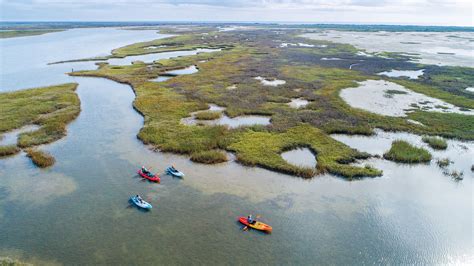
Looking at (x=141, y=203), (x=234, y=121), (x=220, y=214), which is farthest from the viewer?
(x=234, y=121)

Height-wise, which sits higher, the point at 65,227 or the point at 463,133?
the point at 463,133

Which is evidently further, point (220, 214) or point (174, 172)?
point (174, 172)

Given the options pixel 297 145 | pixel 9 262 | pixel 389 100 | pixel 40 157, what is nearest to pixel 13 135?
pixel 40 157

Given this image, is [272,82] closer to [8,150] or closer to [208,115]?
[208,115]

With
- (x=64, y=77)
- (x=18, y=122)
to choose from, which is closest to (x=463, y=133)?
(x=18, y=122)

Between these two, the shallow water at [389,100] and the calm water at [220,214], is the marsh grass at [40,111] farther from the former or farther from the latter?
the shallow water at [389,100]

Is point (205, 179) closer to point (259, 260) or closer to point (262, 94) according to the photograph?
point (259, 260)

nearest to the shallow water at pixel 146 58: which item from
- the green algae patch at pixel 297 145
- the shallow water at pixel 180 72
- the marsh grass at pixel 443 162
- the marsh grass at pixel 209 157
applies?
the shallow water at pixel 180 72
